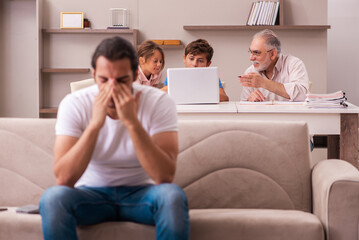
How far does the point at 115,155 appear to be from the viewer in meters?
1.80

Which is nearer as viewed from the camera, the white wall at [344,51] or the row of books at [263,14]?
the row of books at [263,14]

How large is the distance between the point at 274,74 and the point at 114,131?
7.56 ft

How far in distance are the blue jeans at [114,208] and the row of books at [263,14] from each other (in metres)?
3.66

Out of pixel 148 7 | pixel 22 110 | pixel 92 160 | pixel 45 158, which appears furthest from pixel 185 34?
pixel 92 160

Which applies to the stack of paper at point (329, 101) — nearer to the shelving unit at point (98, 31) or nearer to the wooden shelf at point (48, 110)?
the shelving unit at point (98, 31)

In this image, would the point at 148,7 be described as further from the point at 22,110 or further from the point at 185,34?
the point at 22,110

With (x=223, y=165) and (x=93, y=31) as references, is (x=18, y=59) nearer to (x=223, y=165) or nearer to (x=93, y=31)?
(x=93, y=31)

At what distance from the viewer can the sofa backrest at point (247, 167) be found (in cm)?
219

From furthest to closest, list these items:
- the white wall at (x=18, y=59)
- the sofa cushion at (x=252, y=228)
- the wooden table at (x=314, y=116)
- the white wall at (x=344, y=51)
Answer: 1. the white wall at (x=344, y=51)
2. the white wall at (x=18, y=59)
3. the wooden table at (x=314, y=116)
4. the sofa cushion at (x=252, y=228)

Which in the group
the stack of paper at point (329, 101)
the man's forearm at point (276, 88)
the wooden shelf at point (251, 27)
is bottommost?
the stack of paper at point (329, 101)

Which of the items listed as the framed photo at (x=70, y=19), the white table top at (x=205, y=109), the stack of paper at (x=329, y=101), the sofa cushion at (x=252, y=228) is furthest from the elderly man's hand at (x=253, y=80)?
the framed photo at (x=70, y=19)

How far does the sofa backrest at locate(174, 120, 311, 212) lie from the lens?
219 centimetres

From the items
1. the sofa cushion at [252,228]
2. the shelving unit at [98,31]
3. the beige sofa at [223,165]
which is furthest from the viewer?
the shelving unit at [98,31]

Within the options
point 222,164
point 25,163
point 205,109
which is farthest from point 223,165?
point 25,163
